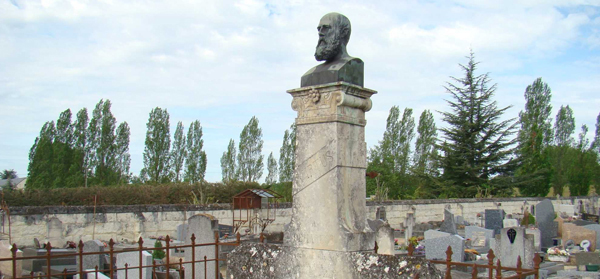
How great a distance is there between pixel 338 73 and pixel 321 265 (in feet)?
5.38

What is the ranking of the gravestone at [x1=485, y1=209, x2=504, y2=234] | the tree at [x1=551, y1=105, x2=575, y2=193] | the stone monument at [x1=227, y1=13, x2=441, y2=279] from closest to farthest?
1. the stone monument at [x1=227, y1=13, x2=441, y2=279]
2. the gravestone at [x1=485, y1=209, x2=504, y2=234]
3. the tree at [x1=551, y1=105, x2=575, y2=193]

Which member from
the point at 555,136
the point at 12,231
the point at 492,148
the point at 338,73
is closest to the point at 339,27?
the point at 338,73

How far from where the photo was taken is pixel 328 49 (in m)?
4.64

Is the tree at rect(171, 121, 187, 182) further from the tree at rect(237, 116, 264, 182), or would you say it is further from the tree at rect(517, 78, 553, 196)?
the tree at rect(517, 78, 553, 196)

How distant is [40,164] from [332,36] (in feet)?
86.5

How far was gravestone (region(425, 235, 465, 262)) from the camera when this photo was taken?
447 inches

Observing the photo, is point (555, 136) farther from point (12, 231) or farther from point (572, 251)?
point (12, 231)

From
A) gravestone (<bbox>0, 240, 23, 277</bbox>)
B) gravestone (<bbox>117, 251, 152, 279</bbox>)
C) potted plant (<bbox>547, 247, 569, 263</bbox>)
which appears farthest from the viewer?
potted plant (<bbox>547, 247, 569, 263</bbox>)

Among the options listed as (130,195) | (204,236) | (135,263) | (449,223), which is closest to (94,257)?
(135,263)

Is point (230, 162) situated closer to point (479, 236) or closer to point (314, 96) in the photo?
point (479, 236)

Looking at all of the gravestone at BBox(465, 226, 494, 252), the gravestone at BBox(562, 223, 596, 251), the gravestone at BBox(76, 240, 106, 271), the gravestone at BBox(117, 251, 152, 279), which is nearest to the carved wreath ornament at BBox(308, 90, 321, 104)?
the gravestone at BBox(117, 251, 152, 279)

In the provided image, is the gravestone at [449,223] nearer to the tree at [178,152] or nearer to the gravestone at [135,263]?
the gravestone at [135,263]

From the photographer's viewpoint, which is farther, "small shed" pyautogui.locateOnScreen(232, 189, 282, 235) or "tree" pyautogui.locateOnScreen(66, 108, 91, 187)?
"tree" pyautogui.locateOnScreen(66, 108, 91, 187)

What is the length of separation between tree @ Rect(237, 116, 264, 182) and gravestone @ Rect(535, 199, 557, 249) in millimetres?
21764
